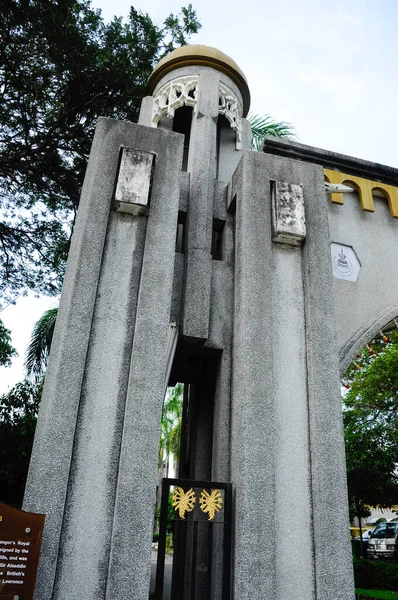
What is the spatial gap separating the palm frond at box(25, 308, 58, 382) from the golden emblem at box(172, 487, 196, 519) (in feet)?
25.6

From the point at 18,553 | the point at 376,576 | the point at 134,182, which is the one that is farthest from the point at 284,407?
the point at 376,576

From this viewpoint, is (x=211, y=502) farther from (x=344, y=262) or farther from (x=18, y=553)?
(x=344, y=262)

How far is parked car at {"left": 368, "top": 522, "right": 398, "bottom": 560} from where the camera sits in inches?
741

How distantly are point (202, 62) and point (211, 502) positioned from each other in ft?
22.6

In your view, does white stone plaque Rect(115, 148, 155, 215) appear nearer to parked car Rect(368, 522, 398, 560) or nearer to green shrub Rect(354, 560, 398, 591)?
green shrub Rect(354, 560, 398, 591)

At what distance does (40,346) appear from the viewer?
40.4 ft

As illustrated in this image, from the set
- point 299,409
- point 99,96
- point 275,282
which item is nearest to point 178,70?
point 99,96

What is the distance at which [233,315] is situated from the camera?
5.89 meters

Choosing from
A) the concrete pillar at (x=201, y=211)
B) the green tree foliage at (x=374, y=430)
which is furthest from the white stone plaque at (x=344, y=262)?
the green tree foliage at (x=374, y=430)

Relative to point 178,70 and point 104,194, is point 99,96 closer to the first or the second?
point 178,70

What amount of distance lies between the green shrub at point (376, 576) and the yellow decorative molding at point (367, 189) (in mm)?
9526

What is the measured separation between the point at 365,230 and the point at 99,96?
20.6 feet

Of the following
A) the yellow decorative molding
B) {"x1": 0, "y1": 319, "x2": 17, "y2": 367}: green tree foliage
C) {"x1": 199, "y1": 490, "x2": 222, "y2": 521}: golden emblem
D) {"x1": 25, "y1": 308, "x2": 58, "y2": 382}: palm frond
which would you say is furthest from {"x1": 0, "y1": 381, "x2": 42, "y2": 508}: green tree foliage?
the yellow decorative molding

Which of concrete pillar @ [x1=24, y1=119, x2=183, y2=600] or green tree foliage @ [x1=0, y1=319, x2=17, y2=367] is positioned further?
green tree foliage @ [x1=0, y1=319, x2=17, y2=367]
